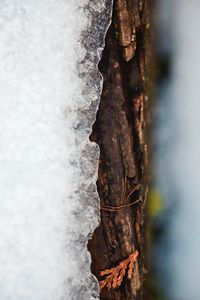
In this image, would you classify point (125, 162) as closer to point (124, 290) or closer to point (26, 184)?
point (26, 184)

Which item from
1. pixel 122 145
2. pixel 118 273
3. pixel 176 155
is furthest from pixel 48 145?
pixel 176 155

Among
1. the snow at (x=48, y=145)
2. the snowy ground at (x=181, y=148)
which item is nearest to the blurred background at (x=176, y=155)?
the snowy ground at (x=181, y=148)

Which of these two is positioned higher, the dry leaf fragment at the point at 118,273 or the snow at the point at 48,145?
the snow at the point at 48,145

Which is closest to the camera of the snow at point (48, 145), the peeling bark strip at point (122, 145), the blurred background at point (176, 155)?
the snow at point (48, 145)

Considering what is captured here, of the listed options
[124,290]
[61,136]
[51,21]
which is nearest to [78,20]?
[51,21]

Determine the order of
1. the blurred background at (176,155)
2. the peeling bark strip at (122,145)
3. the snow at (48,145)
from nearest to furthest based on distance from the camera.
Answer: the snow at (48,145)
the peeling bark strip at (122,145)
the blurred background at (176,155)

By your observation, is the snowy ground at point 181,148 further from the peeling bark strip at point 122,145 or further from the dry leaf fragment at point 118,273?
the dry leaf fragment at point 118,273
